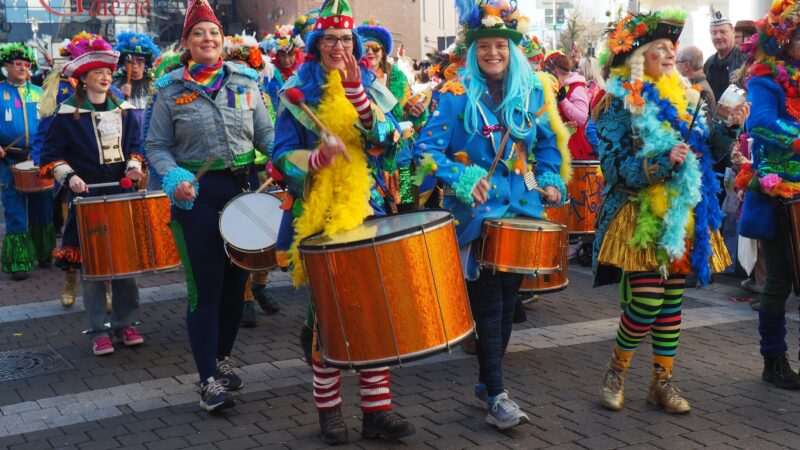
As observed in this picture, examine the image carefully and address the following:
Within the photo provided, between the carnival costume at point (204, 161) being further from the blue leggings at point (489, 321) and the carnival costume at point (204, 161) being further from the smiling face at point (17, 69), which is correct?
the smiling face at point (17, 69)

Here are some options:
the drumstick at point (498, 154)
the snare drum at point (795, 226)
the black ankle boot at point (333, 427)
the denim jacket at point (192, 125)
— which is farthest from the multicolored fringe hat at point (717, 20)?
the black ankle boot at point (333, 427)

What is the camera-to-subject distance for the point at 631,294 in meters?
4.96

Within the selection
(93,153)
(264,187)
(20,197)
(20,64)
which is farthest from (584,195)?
(20,64)

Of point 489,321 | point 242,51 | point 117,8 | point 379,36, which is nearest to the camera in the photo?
point 489,321

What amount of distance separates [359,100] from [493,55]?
836 millimetres

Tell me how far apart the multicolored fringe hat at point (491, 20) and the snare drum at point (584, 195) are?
348 cm

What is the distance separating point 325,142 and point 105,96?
131 inches

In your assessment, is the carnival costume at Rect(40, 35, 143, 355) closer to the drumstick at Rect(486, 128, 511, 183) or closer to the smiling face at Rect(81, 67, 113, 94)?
the smiling face at Rect(81, 67, 113, 94)

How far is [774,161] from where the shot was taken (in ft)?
17.7

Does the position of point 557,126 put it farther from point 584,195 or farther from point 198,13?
point 584,195

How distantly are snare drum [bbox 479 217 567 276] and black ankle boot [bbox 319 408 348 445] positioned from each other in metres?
1.02

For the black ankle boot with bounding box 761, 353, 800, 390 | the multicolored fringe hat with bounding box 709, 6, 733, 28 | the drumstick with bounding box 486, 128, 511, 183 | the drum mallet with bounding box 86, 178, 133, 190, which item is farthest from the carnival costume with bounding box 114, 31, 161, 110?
the black ankle boot with bounding box 761, 353, 800, 390

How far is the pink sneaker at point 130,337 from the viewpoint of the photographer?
6.67 m

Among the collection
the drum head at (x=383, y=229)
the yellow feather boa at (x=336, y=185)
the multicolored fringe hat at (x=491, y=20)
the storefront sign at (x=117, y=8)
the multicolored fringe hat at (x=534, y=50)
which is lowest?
the drum head at (x=383, y=229)
